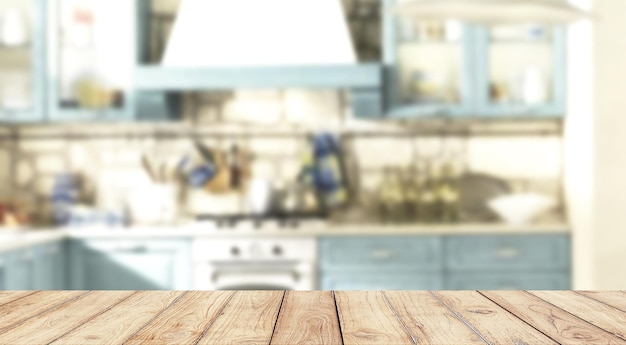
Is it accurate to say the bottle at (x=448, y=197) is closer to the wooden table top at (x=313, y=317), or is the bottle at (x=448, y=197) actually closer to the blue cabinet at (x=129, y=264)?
the blue cabinet at (x=129, y=264)

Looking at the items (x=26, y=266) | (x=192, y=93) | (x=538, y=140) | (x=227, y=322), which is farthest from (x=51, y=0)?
(x=227, y=322)

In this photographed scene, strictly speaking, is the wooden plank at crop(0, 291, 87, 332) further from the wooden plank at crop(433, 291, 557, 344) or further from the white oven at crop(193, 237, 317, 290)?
the white oven at crop(193, 237, 317, 290)

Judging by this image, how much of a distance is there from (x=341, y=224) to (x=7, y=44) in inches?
80.9

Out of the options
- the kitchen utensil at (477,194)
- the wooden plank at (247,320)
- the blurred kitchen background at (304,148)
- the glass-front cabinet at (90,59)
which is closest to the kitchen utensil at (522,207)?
the blurred kitchen background at (304,148)

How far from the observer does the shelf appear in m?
3.54

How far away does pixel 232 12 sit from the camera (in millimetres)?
3582

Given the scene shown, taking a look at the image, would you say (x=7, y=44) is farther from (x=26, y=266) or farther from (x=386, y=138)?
(x=386, y=138)

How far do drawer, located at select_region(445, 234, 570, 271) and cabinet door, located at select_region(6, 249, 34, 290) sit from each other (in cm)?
196

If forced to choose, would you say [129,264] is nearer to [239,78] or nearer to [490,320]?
[239,78]

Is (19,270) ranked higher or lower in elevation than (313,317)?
lower

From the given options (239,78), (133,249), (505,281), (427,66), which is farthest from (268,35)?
(505,281)

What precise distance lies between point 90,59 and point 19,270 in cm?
125

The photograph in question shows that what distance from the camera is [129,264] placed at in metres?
3.53

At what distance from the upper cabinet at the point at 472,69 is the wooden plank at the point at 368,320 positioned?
7.59 ft
